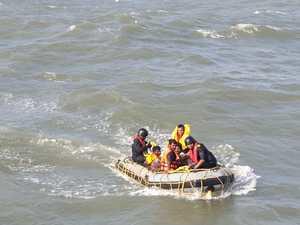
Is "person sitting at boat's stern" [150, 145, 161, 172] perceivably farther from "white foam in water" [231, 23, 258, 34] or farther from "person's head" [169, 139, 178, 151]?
"white foam in water" [231, 23, 258, 34]

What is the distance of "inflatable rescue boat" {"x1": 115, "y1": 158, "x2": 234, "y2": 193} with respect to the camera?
55.1ft

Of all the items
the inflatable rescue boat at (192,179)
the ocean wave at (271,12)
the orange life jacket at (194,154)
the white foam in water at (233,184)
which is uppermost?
the ocean wave at (271,12)

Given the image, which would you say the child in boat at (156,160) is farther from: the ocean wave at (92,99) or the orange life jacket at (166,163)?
the ocean wave at (92,99)

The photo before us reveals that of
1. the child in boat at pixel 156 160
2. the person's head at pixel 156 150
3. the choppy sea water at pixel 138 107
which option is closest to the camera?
the choppy sea water at pixel 138 107

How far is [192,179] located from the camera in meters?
16.9

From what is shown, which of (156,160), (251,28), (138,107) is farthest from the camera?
(251,28)

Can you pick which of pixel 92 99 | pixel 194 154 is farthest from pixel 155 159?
pixel 92 99

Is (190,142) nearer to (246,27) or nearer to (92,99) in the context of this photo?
(92,99)

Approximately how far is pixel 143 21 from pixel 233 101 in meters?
15.1

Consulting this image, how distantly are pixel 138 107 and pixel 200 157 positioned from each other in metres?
7.71

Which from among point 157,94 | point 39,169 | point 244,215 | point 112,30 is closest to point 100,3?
point 112,30

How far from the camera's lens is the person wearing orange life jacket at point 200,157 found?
→ 1705 cm

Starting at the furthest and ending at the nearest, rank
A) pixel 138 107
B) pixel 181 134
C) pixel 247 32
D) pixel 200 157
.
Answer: pixel 247 32 < pixel 138 107 < pixel 181 134 < pixel 200 157

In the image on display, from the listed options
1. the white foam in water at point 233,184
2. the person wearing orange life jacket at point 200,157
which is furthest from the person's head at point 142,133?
the person wearing orange life jacket at point 200,157
